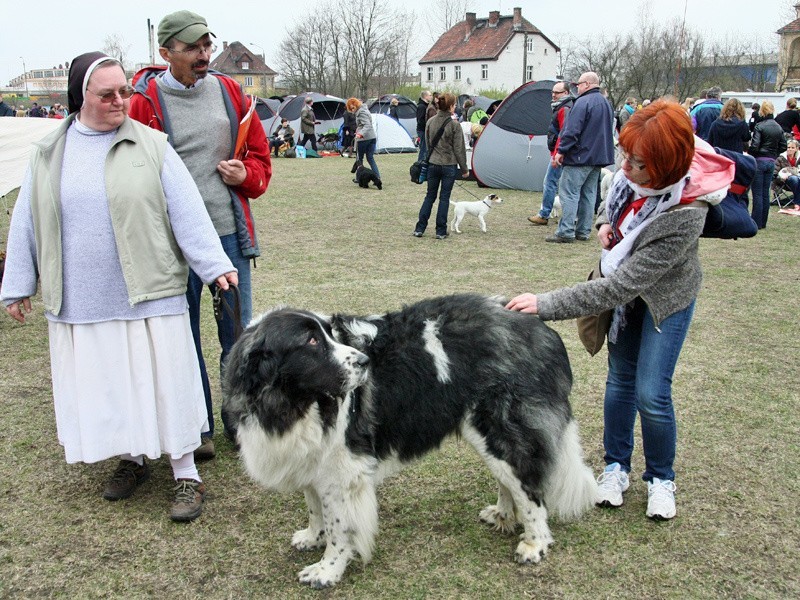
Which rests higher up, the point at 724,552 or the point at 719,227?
the point at 719,227

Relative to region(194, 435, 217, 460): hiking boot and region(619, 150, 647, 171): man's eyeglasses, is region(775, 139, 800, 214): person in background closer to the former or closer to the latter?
region(619, 150, 647, 171): man's eyeglasses

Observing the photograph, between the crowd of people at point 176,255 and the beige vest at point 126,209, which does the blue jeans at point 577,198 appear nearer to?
the crowd of people at point 176,255

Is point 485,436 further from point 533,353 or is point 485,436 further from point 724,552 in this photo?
point 724,552

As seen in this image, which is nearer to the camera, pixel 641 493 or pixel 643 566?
pixel 643 566

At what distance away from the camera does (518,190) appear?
13.8m

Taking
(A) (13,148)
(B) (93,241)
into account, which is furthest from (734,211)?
(A) (13,148)

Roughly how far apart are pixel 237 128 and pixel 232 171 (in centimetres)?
22

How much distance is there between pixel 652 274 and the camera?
270cm

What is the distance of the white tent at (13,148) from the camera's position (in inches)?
323

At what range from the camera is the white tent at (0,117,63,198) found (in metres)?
8.21

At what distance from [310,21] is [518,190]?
5074cm

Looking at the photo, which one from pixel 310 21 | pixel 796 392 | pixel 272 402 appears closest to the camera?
pixel 272 402

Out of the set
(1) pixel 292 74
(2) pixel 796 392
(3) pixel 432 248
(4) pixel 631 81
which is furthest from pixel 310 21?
(2) pixel 796 392

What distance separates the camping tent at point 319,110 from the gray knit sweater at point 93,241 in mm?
22046
